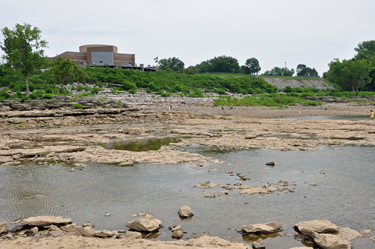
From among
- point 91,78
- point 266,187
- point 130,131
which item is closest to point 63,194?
point 266,187

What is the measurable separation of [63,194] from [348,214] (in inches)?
270

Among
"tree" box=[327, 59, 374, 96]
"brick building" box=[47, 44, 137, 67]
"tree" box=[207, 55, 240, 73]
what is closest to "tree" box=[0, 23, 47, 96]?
"brick building" box=[47, 44, 137, 67]

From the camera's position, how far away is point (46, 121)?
2348 cm

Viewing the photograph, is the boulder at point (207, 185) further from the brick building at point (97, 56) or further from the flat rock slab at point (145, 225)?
the brick building at point (97, 56)

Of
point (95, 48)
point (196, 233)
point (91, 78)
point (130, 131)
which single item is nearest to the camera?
point (196, 233)

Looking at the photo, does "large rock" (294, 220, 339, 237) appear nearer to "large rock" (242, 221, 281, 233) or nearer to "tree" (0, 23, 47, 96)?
"large rock" (242, 221, 281, 233)

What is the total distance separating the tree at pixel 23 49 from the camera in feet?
107

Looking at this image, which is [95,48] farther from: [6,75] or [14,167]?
Answer: [14,167]

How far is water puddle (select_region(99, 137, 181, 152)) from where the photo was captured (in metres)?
14.1

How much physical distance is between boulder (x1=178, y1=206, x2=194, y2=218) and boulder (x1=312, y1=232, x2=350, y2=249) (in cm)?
242

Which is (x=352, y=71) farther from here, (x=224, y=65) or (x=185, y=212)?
(x=185, y=212)

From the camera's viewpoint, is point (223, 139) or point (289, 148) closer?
point (289, 148)

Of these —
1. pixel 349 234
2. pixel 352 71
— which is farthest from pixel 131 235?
pixel 352 71

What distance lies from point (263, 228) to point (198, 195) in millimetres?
2387
